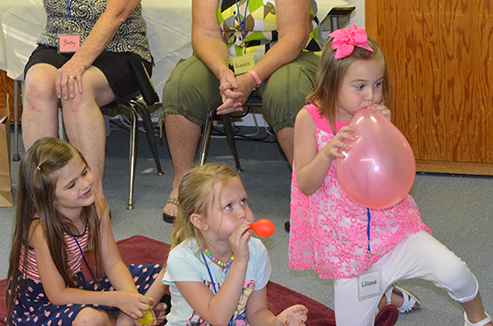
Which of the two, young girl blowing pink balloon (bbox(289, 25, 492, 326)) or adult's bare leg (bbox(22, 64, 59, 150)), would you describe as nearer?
young girl blowing pink balloon (bbox(289, 25, 492, 326))

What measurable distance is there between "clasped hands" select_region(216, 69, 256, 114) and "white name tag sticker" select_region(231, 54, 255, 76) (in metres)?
0.09

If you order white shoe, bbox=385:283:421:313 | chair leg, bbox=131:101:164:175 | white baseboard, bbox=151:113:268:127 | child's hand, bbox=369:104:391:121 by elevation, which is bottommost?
white baseboard, bbox=151:113:268:127

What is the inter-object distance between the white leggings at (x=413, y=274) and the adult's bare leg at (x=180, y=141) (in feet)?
3.10

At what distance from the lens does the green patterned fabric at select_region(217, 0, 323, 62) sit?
2081 mm

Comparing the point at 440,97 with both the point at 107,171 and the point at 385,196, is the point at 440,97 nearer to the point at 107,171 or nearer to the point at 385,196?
the point at 385,196

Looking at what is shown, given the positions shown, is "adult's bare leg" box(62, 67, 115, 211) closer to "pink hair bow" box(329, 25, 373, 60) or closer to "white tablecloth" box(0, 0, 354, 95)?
"white tablecloth" box(0, 0, 354, 95)

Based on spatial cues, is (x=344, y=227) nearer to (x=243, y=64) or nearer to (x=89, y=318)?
(x=89, y=318)

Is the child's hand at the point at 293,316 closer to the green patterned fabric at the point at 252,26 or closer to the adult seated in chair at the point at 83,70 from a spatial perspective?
the adult seated in chair at the point at 83,70

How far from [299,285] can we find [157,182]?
109 centimetres

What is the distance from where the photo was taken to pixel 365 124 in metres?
1.17

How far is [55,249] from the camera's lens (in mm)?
1292

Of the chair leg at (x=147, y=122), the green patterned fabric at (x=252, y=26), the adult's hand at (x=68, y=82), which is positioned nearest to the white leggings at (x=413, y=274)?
the green patterned fabric at (x=252, y=26)

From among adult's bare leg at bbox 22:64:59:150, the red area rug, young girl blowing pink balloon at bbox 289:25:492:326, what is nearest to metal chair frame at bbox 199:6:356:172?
the red area rug

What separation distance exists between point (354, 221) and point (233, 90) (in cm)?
79
